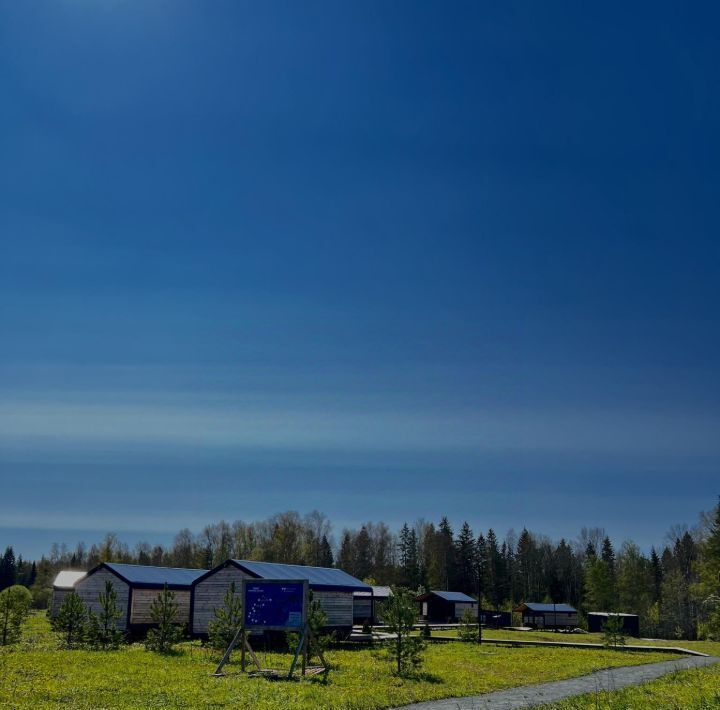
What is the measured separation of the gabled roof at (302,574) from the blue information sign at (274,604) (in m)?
11.8

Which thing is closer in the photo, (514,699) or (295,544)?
(514,699)

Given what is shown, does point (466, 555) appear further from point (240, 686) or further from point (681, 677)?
point (240, 686)

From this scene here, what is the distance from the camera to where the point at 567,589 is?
122m

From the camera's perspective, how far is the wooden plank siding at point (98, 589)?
154 ft

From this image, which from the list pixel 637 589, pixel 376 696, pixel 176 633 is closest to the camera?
pixel 376 696

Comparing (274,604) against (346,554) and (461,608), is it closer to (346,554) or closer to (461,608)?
(461,608)

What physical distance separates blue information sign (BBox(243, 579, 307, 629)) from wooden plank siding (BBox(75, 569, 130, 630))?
66.2ft

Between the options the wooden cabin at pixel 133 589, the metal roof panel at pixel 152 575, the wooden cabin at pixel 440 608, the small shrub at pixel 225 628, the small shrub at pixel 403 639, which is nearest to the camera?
the small shrub at pixel 403 639

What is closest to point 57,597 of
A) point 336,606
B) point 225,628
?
point 336,606

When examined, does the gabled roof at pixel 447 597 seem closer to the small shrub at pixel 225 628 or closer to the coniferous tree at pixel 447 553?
the coniferous tree at pixel 447 553

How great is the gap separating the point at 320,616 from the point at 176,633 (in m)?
10.2

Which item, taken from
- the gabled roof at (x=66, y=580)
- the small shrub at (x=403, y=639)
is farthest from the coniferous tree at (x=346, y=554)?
the small shrub at (x=403, y=639)

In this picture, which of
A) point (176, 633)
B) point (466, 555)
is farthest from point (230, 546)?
point (176, 633)

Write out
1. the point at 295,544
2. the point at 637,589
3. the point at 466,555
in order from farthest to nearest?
the point at 295,544
the point at 466,555
the point at 637,589
